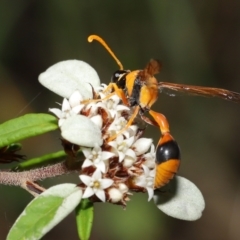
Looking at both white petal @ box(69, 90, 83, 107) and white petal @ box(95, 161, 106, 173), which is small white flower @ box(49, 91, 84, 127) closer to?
white petal @ box(69, 90, 83, 107)

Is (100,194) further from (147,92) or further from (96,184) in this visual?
(147,92)

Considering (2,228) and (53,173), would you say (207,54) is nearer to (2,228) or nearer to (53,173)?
(2,228)

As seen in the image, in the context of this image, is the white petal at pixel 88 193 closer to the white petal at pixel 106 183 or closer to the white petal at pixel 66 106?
the white petal at pixel 106 183

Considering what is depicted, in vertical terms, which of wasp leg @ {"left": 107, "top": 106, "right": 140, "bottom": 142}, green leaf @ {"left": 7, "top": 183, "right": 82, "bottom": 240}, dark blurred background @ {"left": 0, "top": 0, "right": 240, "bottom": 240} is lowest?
dark blurred background @ {"left": 0, "top": 0, "right": 240, "bottom": 240}

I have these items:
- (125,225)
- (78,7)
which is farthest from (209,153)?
(78,7)

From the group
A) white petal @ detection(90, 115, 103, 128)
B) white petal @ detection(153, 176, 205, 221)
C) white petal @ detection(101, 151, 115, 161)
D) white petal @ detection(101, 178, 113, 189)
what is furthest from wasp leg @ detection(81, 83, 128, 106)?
white petal @ detection(153, 176, 205, 221)

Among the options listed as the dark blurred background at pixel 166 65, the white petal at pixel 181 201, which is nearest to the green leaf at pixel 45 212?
the white petal at pixel 181 201

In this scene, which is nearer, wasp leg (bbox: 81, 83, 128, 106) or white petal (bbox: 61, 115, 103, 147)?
white petal (bbox: 61, 115, 103, 147)

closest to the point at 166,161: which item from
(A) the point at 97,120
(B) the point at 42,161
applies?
(A) the point at 97,120
